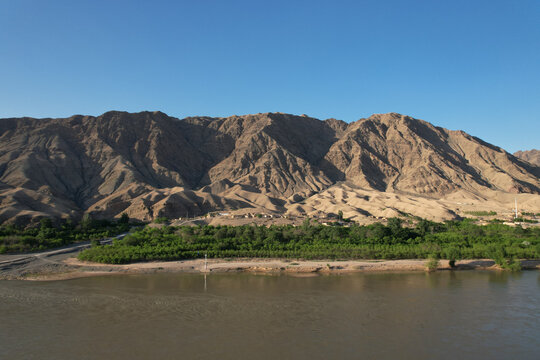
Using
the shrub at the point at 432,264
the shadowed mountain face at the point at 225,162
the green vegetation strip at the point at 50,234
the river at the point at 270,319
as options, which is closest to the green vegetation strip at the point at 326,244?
the shrub at the point at 432,264

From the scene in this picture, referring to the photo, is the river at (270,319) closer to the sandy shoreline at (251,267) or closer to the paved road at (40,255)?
the sandy shoreline at (251,267)

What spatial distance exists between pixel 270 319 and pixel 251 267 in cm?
1510

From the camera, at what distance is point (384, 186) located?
4710 inches

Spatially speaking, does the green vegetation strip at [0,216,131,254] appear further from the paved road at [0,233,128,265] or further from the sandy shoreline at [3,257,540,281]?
the sandy shoreline at [3,257,540,281]

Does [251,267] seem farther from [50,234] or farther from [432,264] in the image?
[50,234]

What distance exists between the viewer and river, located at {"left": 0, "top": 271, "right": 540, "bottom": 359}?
59.4 ft

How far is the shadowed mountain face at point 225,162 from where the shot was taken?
89.1m

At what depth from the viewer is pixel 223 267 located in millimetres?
36781

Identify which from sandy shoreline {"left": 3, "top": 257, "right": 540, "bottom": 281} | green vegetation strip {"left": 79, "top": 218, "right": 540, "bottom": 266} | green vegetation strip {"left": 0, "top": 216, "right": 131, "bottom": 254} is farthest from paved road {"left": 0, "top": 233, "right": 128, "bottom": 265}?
green vegetation strip {"left": 79, "top": 218, "right": 540, "bottom": 266}

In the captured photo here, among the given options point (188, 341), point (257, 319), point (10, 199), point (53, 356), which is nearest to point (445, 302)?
point (257, 319)

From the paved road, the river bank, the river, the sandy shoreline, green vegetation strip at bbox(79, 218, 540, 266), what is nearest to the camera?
the river

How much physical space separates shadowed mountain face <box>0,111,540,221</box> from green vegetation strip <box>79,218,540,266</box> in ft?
115

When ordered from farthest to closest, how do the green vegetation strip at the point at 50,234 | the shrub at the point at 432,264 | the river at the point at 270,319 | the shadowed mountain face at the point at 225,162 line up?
the shadowed mountain face at the point at 225,162, the green vegetation strip at the point at 50,234, the shrub at the point at 432,264, the river at the point at 270,319

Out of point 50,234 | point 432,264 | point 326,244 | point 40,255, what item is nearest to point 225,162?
point 50,234
